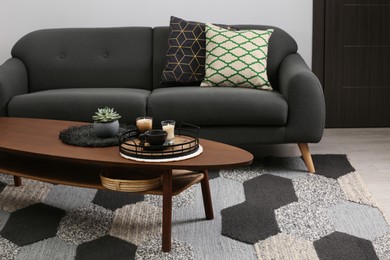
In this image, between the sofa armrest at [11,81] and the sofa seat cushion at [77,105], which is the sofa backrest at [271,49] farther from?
the sofa armrest at [11,81]

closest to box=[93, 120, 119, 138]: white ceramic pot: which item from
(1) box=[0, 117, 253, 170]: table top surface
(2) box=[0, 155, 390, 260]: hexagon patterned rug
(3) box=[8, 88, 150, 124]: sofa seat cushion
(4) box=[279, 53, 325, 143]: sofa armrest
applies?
(1) box=[0, 117, 253, 170]: table top surface

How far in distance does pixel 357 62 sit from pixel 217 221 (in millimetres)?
2202

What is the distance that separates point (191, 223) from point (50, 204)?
0.71 m

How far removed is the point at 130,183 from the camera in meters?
2.11

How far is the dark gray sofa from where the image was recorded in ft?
10.00

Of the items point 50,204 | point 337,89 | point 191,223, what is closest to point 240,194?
point 191,223

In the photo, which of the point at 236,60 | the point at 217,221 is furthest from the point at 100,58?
the point at 217,221

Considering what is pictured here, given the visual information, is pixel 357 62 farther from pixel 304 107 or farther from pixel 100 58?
pixel 100 58

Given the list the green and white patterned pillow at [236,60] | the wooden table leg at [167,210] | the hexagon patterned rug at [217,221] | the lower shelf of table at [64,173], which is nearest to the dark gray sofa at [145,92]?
the green and white patterned pillow at [236,60]

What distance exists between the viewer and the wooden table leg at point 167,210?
2.09m

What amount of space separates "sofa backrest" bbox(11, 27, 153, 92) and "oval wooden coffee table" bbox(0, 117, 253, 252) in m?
1.03

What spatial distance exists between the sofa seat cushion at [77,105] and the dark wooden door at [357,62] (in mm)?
1612

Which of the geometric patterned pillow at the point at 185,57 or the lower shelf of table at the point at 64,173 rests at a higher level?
the geometric patterned pillow at the point at 185,57

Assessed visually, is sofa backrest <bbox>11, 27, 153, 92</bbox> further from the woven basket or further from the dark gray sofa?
the woven basket
